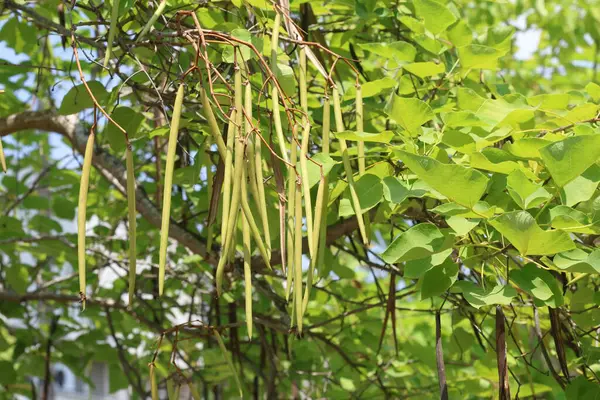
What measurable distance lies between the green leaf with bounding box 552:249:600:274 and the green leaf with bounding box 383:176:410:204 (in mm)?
198

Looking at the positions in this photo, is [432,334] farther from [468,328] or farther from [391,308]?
[391,308]

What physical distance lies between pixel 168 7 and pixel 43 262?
1338 millimetres

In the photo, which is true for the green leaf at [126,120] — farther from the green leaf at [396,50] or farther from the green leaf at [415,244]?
the green leaf at [415,244]

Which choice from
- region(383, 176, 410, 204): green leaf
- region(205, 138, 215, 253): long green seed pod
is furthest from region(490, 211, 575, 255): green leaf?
region(205, 138, 215, 253): long green seed pod

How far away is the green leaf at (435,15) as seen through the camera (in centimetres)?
135

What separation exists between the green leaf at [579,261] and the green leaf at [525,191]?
7 cm

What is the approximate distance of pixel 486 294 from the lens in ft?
3.42

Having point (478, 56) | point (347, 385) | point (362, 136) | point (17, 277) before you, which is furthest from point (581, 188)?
point (17, 277)

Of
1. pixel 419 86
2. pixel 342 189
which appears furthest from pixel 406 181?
pixel 419 86

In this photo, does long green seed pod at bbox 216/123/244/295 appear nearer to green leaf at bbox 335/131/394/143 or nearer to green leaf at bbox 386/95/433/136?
green leaf at bbox 335/131/394/143

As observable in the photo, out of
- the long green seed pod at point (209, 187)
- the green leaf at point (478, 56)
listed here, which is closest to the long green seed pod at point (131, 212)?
the long green seed pod at point (209, 187)

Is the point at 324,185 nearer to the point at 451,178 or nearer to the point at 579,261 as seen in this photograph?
the point at 451,178

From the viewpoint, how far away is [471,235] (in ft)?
3.61

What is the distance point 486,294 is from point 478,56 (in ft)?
1.48
